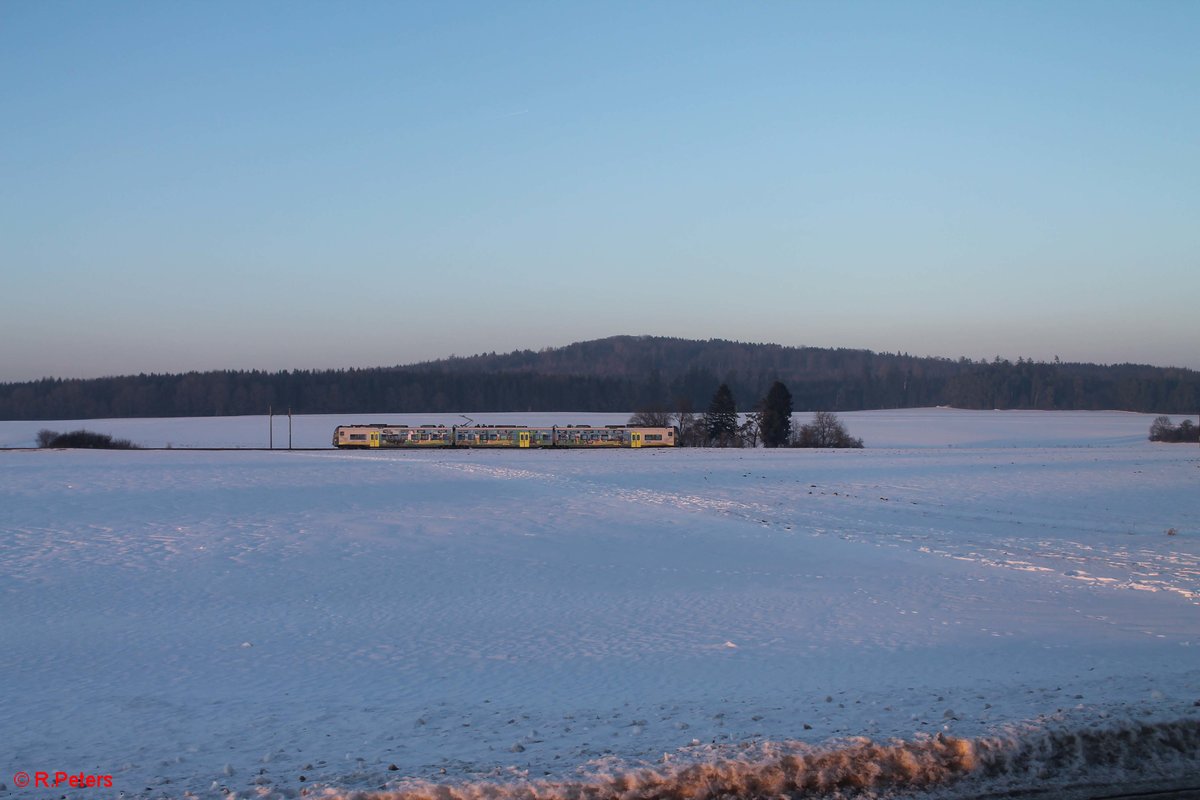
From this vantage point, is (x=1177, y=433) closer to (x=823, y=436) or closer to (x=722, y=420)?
(x=823, y=436)

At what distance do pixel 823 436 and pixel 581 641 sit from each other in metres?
78.4

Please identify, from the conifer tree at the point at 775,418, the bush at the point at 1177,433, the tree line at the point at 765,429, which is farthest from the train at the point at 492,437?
the bush at the point at 1177,433

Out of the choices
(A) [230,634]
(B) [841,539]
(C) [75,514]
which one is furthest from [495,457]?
(A) [230,634]

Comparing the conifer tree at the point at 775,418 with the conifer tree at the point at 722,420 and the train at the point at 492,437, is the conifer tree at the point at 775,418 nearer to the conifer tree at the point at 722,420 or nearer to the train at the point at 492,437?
the conifer tree at the point at 722,420

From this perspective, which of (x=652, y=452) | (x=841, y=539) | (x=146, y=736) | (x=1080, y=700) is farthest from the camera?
(x=652, y=452)

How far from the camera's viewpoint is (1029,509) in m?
33.1

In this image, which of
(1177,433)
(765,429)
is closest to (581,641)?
(765,429)

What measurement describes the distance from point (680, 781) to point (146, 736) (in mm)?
5254

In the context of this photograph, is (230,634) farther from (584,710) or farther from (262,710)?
(584,710)

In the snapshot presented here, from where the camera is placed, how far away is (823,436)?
290ft

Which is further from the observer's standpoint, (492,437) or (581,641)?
(492,437)

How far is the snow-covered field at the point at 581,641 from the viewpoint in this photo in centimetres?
798

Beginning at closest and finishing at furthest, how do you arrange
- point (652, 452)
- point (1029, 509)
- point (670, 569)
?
point (670, 569)
point (1029, 509)
point (652, 452)

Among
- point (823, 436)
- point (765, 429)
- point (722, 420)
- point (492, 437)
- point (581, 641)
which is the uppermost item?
point (722, 420)
